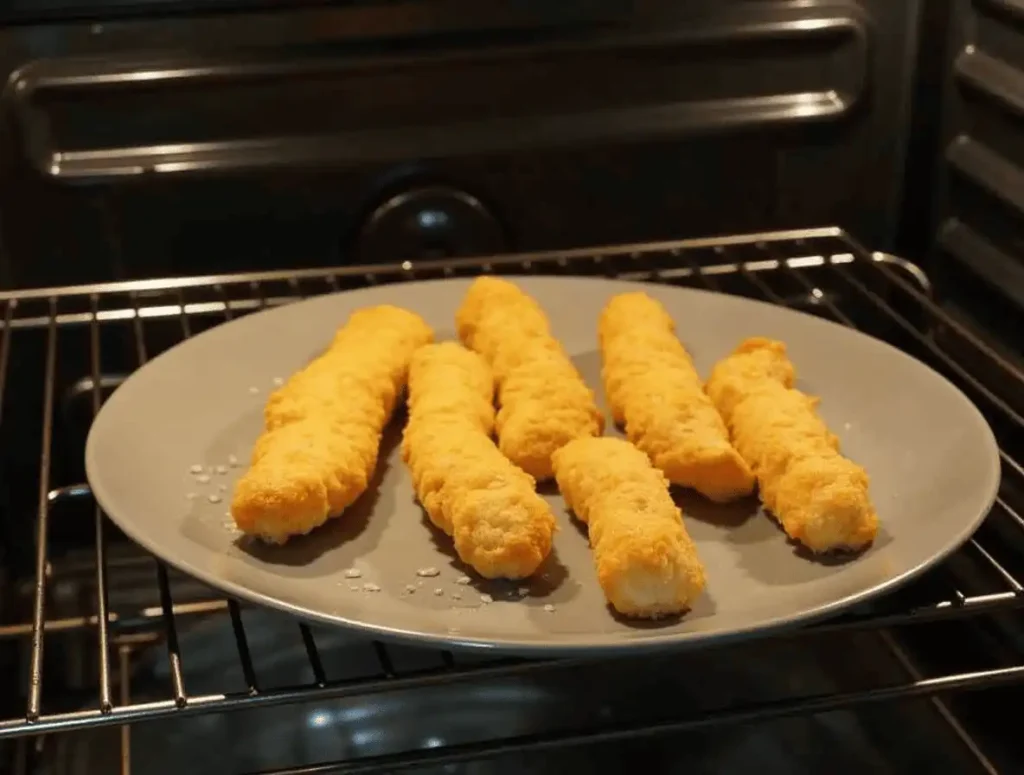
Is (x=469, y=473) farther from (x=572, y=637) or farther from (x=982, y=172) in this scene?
(x=982, y=172)

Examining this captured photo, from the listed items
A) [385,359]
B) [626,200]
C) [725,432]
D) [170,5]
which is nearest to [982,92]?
[626,200]

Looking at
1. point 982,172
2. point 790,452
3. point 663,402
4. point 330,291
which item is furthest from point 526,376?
point 982,172

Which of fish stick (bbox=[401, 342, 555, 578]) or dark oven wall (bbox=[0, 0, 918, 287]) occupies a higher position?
dark oven wall (bbox=[0, 0, 918, 287])

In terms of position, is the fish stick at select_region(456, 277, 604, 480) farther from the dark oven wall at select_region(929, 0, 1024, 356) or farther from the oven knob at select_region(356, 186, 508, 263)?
the dark oven wall at select_region(929, 0, 1024, 356)

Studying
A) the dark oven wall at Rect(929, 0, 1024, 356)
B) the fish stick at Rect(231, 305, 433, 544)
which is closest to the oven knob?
the fish stick at Rect(231, 305, 433, 544)

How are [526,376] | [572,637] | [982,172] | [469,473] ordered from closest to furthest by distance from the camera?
1. [572,637]
2. [469,473]
3. [526,376]
4. [982,172]

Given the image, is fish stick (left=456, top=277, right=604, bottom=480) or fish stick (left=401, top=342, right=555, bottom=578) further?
fish stick (left=456, top=277, right=604, bottom=480)
